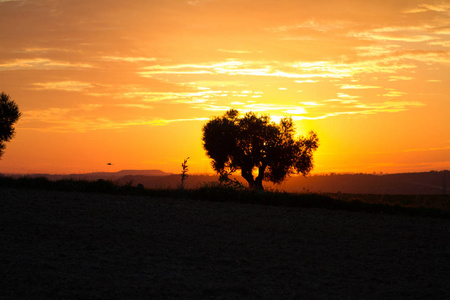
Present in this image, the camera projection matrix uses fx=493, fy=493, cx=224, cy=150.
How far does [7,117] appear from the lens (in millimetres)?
43000

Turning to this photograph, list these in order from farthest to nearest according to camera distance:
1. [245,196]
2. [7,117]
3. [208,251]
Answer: [7,117] → [245,196] → [208,251]

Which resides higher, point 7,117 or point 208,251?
point 7,117

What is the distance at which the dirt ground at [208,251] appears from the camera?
10977 mm

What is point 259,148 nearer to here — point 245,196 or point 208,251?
point 245,196

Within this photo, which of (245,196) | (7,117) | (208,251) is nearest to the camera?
(208,251)

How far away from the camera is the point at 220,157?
49219 millimetres

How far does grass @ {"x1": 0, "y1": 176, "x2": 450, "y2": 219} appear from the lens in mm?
22438

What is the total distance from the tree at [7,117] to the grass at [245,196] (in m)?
18.4

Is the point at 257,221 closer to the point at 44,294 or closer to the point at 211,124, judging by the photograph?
the point at 44,294

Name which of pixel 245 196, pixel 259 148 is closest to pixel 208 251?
pixel 245 196

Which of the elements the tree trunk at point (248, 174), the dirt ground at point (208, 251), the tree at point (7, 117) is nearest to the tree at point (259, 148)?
the tree trunk at point (248, 174)

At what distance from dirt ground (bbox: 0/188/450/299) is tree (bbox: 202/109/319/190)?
26.8m

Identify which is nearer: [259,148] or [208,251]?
[208,251]

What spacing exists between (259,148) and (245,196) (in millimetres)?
24965
